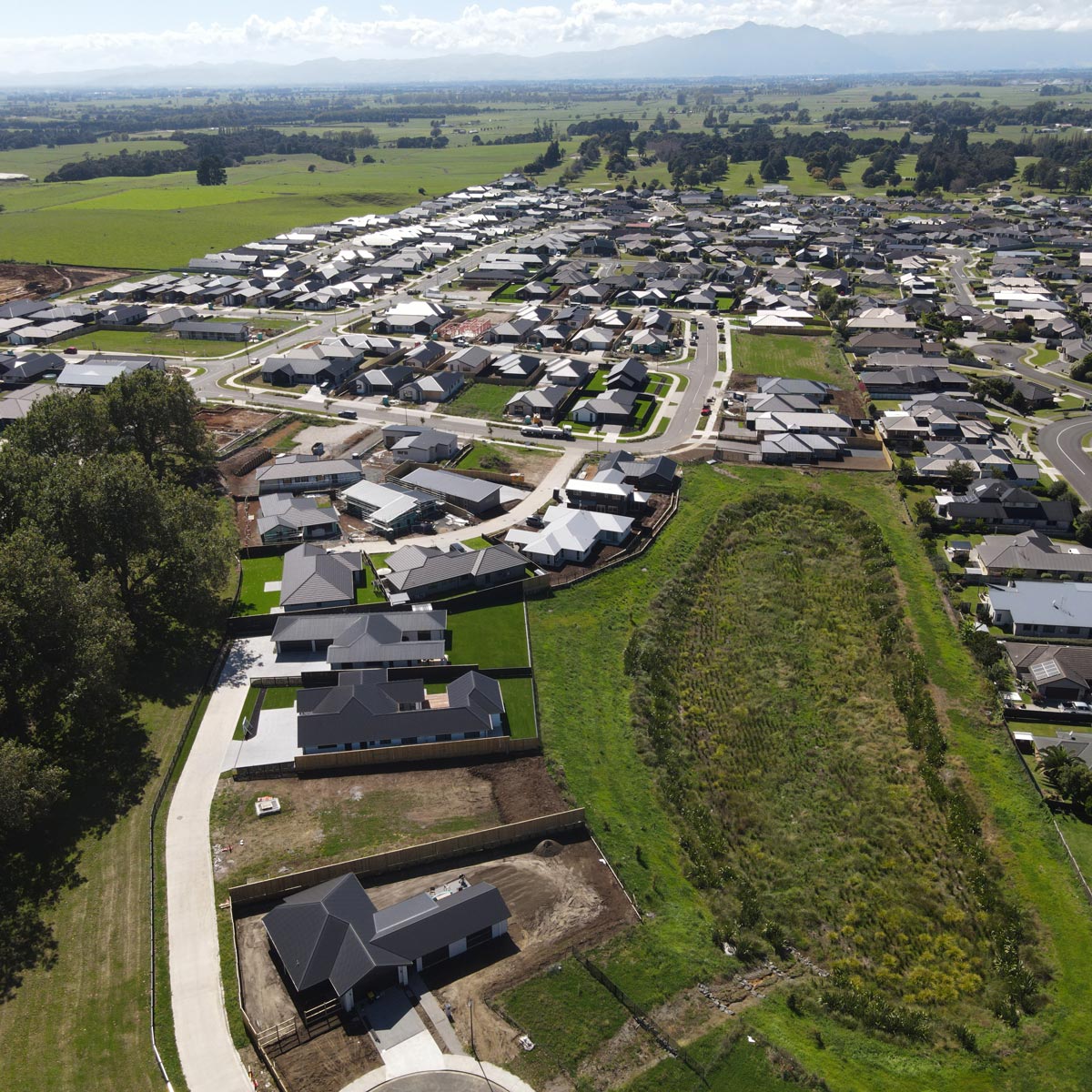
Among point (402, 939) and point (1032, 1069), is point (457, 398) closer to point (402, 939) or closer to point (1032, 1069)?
point (402, 939)

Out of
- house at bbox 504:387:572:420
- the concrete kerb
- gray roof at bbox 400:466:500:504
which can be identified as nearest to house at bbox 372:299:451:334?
house at bbox 504:387:572:420

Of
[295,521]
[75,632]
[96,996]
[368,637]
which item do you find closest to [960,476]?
[368,637]

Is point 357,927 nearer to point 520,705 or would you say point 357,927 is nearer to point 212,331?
point 520,705

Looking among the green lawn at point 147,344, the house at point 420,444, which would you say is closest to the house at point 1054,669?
the house at point 420,444

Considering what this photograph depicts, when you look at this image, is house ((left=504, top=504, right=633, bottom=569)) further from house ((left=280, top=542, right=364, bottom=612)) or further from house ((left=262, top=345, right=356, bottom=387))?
house ((left=262, top=345, right=356, bottom=387))

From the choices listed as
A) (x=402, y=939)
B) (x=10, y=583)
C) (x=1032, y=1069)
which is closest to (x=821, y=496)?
(x=1032, y=1069)

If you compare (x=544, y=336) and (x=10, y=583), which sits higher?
(x=10, y=583)

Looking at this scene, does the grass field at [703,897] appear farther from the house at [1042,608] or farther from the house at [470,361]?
the house at [470,361]
